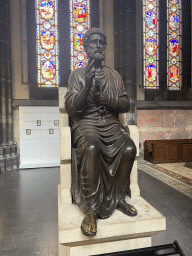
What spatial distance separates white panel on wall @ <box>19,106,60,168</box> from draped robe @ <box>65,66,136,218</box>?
4364 mm

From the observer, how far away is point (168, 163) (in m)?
6.56

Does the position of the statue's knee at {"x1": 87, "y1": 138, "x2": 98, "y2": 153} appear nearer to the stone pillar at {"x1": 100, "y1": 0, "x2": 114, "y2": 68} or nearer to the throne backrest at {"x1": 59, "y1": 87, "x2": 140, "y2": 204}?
the throne backrest at {"x1": 59, "y1": 87, "x2": 140, "y2": 204}

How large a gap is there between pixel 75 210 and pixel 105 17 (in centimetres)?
797

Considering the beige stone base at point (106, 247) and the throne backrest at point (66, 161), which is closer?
the beige stone base at point (106, 247)

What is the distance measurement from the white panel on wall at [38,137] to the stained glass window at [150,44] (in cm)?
449

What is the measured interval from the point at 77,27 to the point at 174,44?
14.1 feet

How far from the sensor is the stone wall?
8.18 m

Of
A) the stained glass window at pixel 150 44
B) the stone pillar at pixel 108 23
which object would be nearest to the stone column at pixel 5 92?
the stone pillar at pixel 108 23

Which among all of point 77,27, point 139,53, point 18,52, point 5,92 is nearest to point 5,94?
point 5,92

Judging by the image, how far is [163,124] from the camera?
330 inches

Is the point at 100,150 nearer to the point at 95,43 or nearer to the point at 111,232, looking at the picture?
the point at 111,232

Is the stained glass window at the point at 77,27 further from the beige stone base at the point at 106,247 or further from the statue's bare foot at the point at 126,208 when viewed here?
the beige stone base at the point at 106,247

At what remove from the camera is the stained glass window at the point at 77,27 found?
7703 mm

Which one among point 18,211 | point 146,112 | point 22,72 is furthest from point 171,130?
point 18,211
